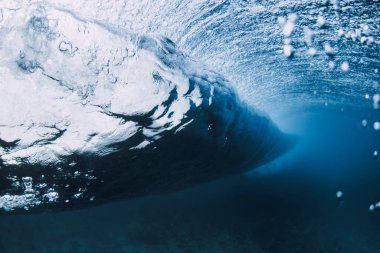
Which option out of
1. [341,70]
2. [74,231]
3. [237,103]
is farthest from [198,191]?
[237,103]

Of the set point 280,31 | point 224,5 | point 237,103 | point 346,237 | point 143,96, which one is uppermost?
point 280,31

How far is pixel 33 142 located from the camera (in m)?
5.20

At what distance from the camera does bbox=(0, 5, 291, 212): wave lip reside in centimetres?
376

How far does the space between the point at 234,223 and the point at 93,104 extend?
661 inches

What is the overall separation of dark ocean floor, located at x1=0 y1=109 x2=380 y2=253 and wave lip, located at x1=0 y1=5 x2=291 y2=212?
10556 mm

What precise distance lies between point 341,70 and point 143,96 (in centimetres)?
991

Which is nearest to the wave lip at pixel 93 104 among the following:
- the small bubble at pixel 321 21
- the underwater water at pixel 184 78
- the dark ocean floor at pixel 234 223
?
the underwater water at pixel 184 78

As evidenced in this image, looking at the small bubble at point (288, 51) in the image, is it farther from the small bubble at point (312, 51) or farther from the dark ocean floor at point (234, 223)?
the dark ocean floor at point (234, 223)

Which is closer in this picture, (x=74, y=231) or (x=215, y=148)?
(x=215, y=148)

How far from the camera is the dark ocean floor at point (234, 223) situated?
15.6 meters

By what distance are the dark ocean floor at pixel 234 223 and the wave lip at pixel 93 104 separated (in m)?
10.6

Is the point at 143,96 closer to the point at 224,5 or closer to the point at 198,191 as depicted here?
the point at 224,5

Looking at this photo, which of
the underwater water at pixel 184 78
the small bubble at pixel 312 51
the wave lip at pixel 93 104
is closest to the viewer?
the wave lip at pixel 93 104

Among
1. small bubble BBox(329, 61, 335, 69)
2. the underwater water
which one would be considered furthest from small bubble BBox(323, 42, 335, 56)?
small bubble BBox(329, 61, 335, 69)
